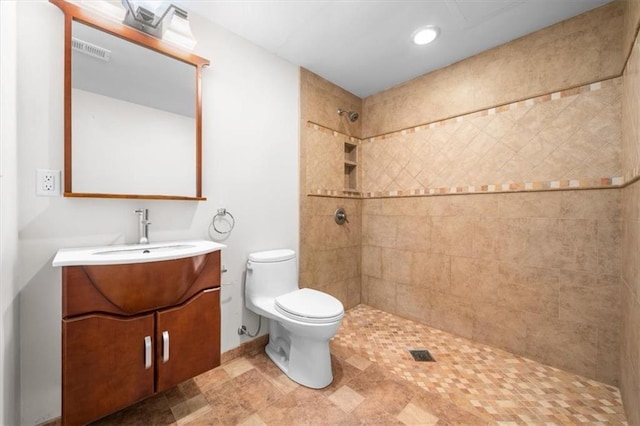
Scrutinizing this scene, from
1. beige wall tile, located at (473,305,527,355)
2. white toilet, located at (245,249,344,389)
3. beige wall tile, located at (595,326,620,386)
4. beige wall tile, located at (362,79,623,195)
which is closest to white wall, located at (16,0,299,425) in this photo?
white toilet, located at (245,249,344,389)

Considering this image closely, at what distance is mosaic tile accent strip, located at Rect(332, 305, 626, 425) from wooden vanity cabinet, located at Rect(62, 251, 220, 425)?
1104 millimetres

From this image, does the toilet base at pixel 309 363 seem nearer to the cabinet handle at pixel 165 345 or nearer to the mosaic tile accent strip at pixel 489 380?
the mosaic tile accent strip at pixel 489 380

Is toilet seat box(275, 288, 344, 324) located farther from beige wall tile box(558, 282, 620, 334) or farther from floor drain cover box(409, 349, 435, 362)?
beige wall tile box(558, 282, 620, 334)

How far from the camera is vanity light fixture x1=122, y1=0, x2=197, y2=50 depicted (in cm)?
129

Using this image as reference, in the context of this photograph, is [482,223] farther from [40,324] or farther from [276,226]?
[40,324]

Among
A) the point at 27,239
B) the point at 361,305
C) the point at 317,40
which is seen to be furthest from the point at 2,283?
the point at 361,305

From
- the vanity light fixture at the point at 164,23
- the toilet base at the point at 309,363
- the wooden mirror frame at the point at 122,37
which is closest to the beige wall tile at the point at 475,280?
the toilet base at the point at 309,363

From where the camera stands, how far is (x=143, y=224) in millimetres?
1361

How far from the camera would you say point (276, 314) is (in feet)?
5.05

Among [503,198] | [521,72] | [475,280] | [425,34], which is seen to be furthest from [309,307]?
[521,72]

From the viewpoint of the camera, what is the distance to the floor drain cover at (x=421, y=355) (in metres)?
1.75

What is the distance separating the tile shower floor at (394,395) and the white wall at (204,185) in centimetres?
36

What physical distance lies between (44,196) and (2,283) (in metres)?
0.38

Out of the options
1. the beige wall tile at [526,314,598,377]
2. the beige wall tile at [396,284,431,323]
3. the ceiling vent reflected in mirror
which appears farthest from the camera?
the beige wall tile at [396,284,431,323]
